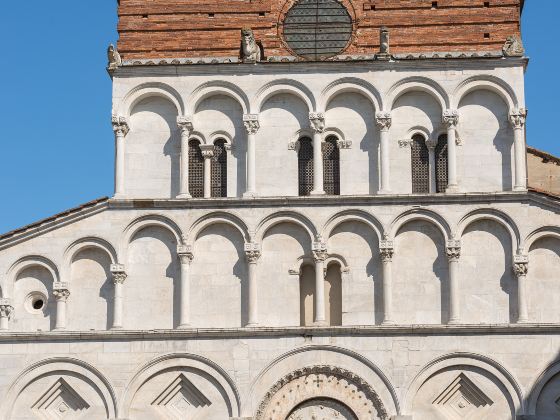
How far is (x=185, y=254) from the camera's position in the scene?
26.0 meters

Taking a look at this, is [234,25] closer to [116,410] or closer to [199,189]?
[199,189]

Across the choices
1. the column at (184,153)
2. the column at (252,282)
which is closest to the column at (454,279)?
the column at (252,282)

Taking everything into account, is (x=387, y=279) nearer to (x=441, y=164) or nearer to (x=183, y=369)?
(x=441, y=164)

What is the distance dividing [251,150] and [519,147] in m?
4.39

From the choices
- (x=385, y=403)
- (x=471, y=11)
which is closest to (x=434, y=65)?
(x=471, y=11)

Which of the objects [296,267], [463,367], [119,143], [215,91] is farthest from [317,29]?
[463,367]

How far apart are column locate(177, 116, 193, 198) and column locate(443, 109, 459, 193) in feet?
13.9

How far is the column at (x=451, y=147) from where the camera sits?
2630 centimetres

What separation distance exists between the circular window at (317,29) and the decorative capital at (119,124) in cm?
359

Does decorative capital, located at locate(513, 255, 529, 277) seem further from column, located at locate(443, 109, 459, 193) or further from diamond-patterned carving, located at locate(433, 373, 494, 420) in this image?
diamond-patterned carving, located at locate(433, 373, 494, 420)

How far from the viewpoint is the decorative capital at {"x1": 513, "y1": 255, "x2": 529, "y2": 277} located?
25.7 m

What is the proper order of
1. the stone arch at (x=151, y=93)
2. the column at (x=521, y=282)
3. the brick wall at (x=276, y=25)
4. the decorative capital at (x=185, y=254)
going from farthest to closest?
1. the brick wall at (x=276, y=25)
2. the stone arch at (x=151, y=93)
3. the decorative capital at (x=185, y=254)
4. the column at (x=521, y=282)

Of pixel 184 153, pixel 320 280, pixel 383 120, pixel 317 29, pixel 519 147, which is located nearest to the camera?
pixel 320 280

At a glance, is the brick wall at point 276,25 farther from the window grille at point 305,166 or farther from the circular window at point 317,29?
the window grille at point 305,166
